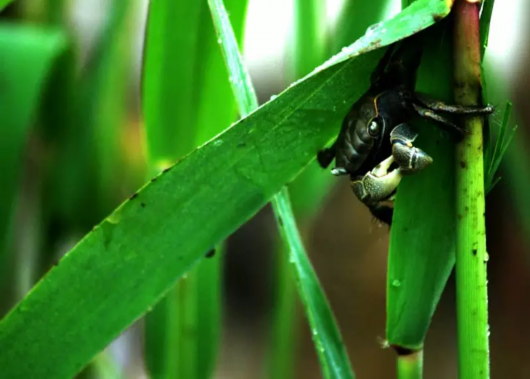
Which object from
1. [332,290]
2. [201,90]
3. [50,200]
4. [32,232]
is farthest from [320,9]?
[332,290]

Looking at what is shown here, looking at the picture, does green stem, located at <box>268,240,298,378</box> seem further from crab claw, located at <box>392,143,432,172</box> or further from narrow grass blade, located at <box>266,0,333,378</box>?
crab claw, located at <box>392,143,432,172</box>

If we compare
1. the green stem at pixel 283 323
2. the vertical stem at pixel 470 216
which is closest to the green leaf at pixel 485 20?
the vertical stem at pixel 470 216

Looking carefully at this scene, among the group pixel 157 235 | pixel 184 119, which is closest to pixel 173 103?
pixel 184 119

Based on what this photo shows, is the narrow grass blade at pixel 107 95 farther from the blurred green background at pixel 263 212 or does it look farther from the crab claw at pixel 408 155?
the crab claw at pixel 408 155

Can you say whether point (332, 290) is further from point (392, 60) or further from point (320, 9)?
point (392, 60)

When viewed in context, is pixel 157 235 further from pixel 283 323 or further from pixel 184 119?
pixel 283 323

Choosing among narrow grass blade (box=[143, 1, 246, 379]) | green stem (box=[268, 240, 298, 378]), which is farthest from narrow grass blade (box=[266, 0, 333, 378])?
narrow grass blade (box=[143, 1, 246, 379])
